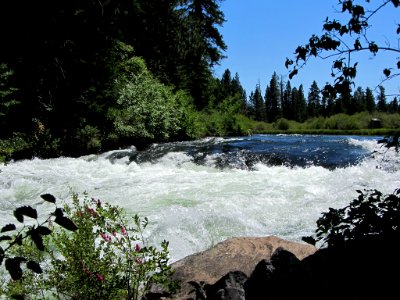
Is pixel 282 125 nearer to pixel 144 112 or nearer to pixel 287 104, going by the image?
pixel 144 112

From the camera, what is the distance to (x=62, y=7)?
562cm

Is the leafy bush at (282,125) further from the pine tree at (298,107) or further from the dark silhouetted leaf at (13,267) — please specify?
the dark silhouetted leaf at (13,267)

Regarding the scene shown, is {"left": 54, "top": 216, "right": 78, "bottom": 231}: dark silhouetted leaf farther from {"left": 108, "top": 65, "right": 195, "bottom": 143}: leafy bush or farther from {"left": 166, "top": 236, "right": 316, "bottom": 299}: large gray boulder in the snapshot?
{"left": 108, "top": 65, "right": 195, "bottom": 143}: leafy bush

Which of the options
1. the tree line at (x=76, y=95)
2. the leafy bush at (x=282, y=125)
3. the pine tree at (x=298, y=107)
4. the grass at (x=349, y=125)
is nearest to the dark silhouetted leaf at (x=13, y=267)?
the tree line at (x=76, y=95)

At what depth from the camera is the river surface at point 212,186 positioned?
4988mm

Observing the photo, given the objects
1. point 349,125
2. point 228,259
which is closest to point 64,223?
point 228,259

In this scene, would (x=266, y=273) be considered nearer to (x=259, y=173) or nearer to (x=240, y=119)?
(x=259, y=173)

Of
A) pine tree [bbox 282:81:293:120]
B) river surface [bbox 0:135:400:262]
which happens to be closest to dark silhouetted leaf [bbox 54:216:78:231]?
river surface [bbox 0:135:400:262]

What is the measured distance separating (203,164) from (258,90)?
94.7 m

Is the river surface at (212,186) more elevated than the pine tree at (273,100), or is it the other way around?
the pine tree at (273,100)

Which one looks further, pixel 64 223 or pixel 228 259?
pixel 228 259

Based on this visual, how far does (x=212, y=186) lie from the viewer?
7.44m

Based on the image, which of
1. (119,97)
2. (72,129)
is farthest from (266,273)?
(119,97)

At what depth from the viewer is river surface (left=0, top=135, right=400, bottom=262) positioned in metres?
4.99
